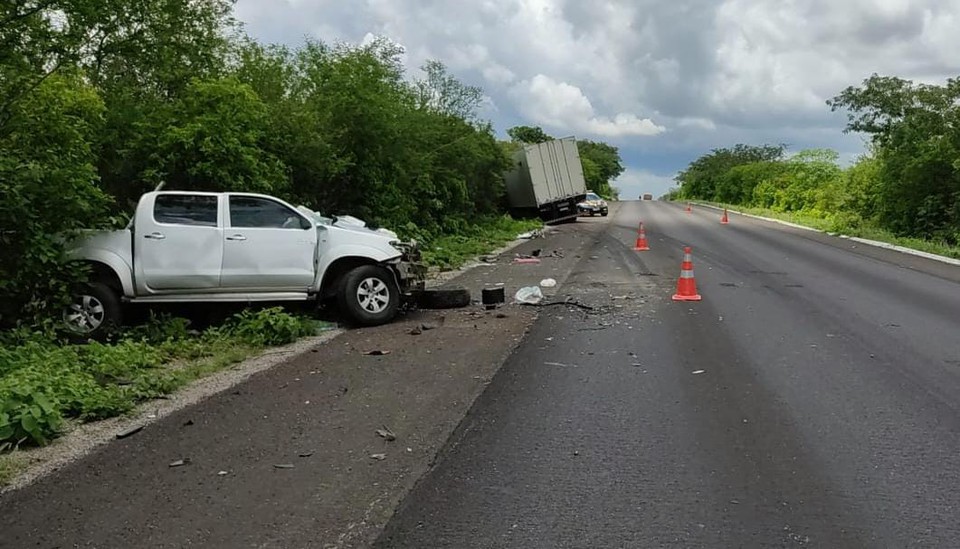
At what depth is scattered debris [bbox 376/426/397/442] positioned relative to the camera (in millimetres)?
5727

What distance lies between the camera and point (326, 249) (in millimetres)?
10438

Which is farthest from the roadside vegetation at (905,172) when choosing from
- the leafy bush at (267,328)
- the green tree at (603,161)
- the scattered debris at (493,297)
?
the green tree at (603,161)

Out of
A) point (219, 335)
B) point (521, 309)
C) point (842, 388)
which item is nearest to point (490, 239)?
point (521, 309)

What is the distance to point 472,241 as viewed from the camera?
2434cm

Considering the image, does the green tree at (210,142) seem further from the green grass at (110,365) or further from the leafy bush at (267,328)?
the leafy bush at (267,328)

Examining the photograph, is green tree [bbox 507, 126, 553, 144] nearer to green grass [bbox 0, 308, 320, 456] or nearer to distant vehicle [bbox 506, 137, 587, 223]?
distant vehicle [bbox 506, 137, 587, 223]

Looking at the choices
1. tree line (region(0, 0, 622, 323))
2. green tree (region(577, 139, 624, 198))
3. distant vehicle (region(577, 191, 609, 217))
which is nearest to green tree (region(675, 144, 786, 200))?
green tree (region(577, 139, 624, 198))

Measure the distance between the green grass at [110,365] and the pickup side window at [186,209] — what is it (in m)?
1.21

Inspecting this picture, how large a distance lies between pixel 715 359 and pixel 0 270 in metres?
7.56

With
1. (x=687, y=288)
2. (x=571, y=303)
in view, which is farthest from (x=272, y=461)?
(x=687, y=288)

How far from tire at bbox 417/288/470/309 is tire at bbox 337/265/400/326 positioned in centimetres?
117

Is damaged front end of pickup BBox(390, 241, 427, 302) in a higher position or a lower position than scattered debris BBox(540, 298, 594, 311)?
higher

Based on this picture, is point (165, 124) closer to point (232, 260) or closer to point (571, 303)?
point (232, 260)

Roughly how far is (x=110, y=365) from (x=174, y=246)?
2274 millimetres
